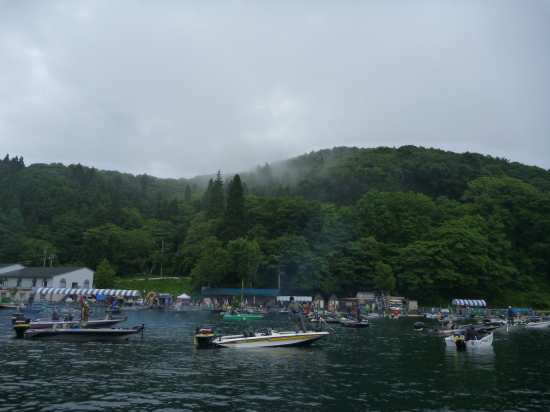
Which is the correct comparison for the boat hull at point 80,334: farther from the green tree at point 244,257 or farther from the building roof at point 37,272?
the building roof at point 37,272

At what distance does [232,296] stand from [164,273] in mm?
36141

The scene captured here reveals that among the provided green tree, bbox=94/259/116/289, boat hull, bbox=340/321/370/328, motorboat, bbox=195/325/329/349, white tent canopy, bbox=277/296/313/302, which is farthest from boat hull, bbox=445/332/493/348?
green tree, bbox=94/259/116/289

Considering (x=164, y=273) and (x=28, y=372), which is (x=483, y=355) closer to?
(x=28, y=372)

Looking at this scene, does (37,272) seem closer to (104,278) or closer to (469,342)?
(104,278)

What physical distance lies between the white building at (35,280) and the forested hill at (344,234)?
529 centimetres

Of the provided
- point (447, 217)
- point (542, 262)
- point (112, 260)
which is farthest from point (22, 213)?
point (542, 262)

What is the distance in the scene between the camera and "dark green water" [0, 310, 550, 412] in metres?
12.9

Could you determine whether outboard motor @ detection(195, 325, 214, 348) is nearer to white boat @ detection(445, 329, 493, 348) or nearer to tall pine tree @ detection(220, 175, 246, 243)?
white boat @ detection(445, 329, 493, 348)

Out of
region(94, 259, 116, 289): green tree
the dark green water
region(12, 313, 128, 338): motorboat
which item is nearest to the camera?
the dark green water

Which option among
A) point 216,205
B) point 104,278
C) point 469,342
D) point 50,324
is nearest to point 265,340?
point 469,342

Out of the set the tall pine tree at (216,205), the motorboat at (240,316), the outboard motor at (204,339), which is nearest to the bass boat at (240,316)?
the motorboat at (240,316)

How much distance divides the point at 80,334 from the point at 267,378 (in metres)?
15.8

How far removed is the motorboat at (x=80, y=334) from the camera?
86.7 ft

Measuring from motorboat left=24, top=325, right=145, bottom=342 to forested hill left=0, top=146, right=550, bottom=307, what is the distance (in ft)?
161
